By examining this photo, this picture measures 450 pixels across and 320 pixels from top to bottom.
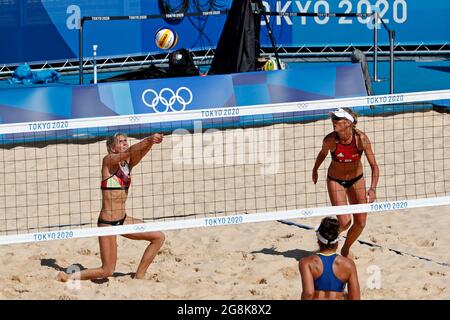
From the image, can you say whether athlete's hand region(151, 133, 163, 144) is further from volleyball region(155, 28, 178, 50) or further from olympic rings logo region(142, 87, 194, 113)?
volleyball region(155, 28, 178, 50)

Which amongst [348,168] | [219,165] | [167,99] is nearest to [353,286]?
[348,168]

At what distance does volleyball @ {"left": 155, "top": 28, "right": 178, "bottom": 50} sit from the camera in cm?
2028

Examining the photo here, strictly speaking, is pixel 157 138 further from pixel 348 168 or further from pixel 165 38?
pixel 165 38

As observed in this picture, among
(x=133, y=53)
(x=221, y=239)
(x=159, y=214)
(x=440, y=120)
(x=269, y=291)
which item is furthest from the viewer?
(x=133, y=53)

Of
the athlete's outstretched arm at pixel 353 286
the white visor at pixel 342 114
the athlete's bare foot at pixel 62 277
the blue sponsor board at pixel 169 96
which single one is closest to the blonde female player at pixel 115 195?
the athlete's bare foot at pixel 62 277

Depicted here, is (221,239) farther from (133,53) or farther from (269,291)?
(133,53)

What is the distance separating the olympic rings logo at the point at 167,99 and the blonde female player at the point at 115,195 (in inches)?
226

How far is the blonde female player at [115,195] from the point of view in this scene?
948 cm

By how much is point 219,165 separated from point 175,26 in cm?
815

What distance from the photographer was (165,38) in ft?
67.0

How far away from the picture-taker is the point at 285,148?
14695 millimetres

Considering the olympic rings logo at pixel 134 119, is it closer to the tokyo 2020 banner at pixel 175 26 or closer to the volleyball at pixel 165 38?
the volleyball at pixel 165 38

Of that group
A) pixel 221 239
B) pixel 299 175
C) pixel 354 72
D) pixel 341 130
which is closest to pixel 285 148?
pixel 299 175

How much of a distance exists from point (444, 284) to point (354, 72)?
6.96 meters
